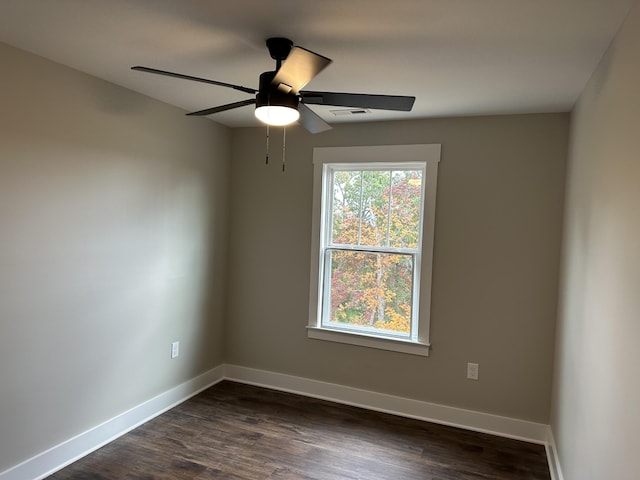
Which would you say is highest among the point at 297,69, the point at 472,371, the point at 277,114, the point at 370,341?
the point at 297,69

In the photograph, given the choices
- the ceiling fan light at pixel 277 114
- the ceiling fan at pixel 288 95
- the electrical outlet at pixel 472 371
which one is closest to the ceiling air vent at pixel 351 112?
the ceiling fan at pixel 288 95

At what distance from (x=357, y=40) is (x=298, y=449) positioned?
2523 millimetres

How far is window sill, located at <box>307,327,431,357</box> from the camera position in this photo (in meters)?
3.46

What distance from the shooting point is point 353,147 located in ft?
11.8

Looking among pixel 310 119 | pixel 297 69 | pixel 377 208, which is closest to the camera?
pixel 297 69

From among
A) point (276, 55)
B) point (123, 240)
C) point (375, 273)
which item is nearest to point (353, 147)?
point (375, 273)

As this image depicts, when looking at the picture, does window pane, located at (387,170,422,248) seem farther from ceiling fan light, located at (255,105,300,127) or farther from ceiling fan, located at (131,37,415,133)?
ceiling fan light, located at (255,105,300,127)

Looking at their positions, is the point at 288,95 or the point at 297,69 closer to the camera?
the point at 297,69

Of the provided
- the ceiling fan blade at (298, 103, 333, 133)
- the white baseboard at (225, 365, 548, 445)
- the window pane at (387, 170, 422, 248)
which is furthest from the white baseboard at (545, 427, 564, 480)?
the ceiling fan blade at (298, 103, 333, 133)

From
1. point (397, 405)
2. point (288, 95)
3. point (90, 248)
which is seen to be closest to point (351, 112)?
point (288, 95)

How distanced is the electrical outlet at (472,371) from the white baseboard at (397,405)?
0.86 ft

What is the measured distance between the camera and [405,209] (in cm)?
356

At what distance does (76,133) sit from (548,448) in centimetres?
368

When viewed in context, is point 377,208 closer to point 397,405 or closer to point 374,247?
point 374,247
